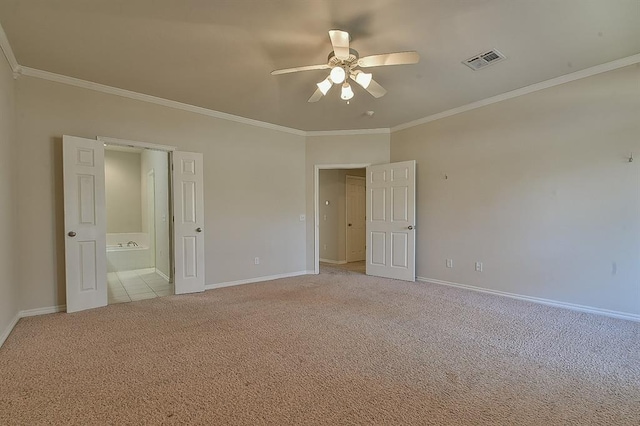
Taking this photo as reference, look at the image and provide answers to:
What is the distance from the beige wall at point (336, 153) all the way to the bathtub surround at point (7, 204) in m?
4.00

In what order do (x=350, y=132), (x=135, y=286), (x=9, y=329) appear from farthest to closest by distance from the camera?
(x=350, y=132) < (x=135, y=286) < (x=9, y=329)

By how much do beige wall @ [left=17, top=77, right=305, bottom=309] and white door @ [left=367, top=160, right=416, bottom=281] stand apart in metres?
1.31

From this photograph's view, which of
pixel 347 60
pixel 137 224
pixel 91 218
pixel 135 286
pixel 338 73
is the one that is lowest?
pixel 135 286

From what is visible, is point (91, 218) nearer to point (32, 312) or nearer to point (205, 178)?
point (32, 312)

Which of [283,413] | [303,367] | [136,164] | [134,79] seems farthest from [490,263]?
[136,164]

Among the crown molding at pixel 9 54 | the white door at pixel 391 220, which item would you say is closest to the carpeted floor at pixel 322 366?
the white door at pixel 391 220

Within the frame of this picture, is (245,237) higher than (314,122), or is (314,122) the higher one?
(314,122)

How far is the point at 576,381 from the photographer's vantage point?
84.0 inches

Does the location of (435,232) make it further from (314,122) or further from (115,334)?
A: (115,334)

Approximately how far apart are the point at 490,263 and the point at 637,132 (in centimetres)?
214

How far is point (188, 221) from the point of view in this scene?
175 inches

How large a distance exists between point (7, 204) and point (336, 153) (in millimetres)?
4526

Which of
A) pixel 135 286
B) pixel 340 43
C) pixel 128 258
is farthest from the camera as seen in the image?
pixel 128 258

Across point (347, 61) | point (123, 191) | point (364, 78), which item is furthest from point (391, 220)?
point (123, 191)
